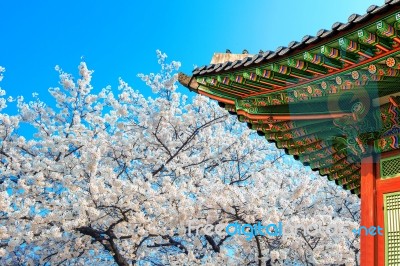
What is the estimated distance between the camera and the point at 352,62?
4.69 m

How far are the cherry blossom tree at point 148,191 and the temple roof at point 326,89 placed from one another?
5.03 m

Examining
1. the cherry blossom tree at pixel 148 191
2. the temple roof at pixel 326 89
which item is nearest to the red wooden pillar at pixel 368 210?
the temple roof at pixel 326 89

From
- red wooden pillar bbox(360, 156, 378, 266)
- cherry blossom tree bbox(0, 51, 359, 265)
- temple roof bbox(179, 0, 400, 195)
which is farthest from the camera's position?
cherry blossom tree bbox(0, 51, 359, 265)

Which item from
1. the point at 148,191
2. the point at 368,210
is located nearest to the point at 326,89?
the point at 368,210

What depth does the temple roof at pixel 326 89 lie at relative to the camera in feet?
14.5

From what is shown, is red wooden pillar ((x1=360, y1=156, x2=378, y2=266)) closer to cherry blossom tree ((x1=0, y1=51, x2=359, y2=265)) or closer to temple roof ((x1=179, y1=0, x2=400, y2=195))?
temple roof ((x1=179, y1=0, x2=400, y2=195))

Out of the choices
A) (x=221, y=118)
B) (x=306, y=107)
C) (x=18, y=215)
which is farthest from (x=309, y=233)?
(x=306, y=107)

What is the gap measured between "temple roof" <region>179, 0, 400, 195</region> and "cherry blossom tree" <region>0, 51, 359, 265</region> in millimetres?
5035

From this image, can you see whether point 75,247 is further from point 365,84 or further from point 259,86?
point 365,84

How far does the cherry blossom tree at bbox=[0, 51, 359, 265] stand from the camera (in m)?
11.3

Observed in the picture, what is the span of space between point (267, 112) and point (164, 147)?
8590 millimetres

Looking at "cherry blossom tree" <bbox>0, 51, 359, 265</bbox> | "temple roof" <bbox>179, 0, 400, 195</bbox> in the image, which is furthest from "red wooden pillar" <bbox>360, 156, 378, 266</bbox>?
"cherry blossom tree" <bbox>0, 51, 359, 265</bbox>

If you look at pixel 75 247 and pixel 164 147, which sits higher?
pixel 164 147

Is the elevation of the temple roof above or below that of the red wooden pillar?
above
